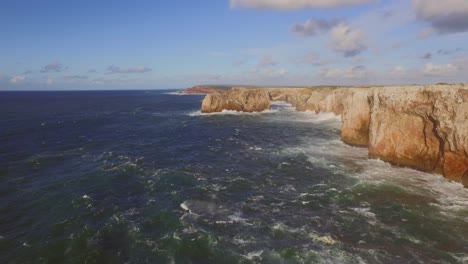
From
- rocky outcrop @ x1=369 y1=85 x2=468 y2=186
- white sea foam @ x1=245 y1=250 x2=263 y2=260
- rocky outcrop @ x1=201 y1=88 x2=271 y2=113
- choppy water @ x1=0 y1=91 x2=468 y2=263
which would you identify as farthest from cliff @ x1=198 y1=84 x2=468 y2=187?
rocky outcrop @ x1=201 y1=88 x2=271 y2=113

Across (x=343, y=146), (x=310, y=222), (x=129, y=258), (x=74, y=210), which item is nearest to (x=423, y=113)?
(x=343, y=146)

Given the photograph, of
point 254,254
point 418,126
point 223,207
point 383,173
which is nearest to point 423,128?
point 418,126

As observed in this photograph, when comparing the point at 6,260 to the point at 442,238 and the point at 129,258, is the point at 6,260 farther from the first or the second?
the point at 442,238

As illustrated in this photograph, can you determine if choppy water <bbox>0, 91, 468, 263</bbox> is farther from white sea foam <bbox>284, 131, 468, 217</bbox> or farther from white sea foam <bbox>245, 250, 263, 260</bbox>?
white sea foam <bbox>284, 131, 468, 217</bbox>

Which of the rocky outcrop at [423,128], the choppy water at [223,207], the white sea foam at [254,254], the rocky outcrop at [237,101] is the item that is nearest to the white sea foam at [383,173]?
the choppy water at [223,207]

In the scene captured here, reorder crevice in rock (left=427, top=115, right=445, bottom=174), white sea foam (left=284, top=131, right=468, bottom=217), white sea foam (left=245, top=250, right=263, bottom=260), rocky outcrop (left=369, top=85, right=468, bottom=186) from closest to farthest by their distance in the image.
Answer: white sea foam (left=245, top=250, right=263, bottom=260), white sea foam (left=284, top=131, right=468, bottom=217), rocky outcrop (left=369, top=85, right=468, bottom=186), crevice in rock (left=427, top=115, right=445, bottom=174)

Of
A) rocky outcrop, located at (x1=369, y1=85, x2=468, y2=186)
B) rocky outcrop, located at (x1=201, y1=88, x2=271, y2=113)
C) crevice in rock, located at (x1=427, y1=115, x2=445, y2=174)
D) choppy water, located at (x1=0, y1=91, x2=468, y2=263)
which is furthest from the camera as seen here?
rocky outcrop, located at (x1=201, y1=88, x2=271, y2=113)
